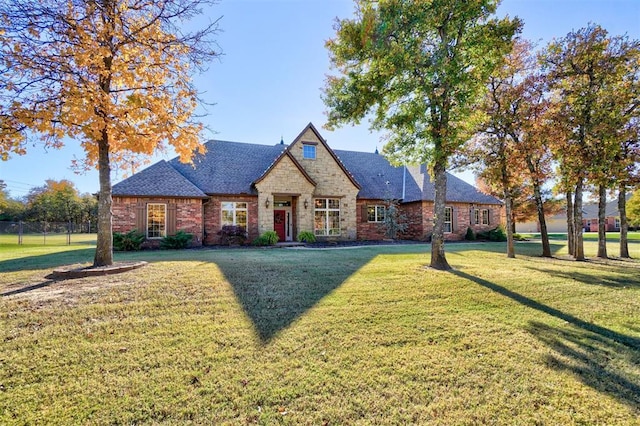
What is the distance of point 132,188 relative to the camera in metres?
15.3

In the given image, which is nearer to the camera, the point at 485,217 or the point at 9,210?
the point at 485,217

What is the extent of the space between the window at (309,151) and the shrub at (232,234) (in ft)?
20.4

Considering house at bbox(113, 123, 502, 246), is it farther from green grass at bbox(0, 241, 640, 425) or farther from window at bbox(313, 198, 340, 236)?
green grass at bbox(0, 241, 640, 425)

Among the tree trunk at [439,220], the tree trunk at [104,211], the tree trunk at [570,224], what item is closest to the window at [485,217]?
the tree trunk at [570,224]

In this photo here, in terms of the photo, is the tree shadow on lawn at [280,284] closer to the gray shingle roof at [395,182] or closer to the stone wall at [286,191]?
the stone wall at [286,191]

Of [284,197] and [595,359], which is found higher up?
[284,197]

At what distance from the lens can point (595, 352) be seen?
3.91 m

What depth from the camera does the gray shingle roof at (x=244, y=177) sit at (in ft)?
52.3

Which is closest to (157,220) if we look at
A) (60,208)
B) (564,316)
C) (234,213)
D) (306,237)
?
(234,213)

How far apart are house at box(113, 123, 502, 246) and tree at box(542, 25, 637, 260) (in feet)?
33.7

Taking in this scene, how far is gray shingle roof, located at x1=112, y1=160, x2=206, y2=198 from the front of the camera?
50.0 ft

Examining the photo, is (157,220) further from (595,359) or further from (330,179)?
(595,359)

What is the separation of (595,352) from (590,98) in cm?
1040

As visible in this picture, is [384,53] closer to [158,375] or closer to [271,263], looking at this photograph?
[271,263]
